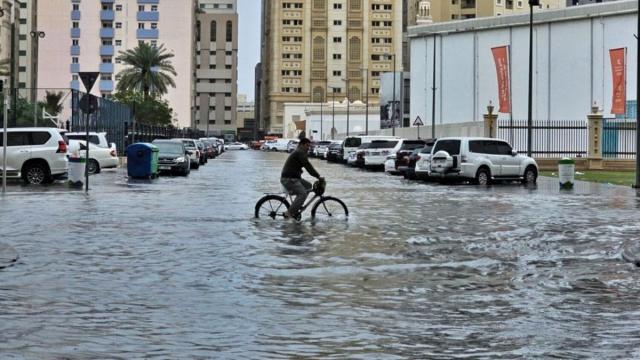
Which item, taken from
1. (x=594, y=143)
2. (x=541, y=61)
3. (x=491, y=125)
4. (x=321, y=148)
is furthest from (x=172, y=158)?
(x=541, y=61)

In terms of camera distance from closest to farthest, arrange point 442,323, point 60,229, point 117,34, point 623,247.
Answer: point 442,323, point 623,247, point 60,229, point 117,34

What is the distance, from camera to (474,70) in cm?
9862

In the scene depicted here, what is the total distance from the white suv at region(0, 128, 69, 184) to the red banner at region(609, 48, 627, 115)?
1958 inches

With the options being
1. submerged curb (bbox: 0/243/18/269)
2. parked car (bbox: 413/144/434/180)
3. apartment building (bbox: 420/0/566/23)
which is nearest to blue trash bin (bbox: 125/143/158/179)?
parked car (bbox: 413/144/434/180)

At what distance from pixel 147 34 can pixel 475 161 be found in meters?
119

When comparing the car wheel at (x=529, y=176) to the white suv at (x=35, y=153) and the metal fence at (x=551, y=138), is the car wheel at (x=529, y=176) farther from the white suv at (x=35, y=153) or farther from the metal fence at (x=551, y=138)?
the metal fence at (x=551, y=138)

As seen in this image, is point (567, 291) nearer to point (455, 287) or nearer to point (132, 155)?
point (455, 287)

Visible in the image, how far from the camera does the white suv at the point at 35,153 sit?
34.8 m

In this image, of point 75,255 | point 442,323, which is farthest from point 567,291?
point 75,255

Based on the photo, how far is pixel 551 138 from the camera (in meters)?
60.7

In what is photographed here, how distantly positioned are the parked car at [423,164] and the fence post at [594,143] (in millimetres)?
14650

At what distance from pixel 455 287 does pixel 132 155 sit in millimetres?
30078

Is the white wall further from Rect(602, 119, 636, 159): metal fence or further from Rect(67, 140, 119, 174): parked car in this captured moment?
Rect(67, 140, 119, 174): parked car

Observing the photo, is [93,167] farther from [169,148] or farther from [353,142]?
[353,142]
